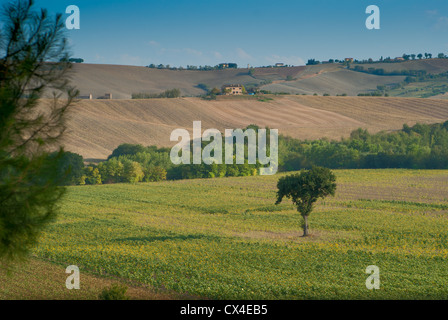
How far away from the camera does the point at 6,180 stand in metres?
14.3

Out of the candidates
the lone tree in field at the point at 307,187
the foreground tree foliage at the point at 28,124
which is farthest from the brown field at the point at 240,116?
the foreground tree foliage at the point at 28,124

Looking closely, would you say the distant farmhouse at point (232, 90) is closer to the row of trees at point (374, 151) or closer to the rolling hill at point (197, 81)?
the rolling hill at point (197, 81)

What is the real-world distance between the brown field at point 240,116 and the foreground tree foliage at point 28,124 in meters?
83.7

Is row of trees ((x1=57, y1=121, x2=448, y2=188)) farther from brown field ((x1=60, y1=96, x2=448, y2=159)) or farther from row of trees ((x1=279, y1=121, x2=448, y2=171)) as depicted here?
brown field ((x1=60, y1=96, x2=448, y2=159))

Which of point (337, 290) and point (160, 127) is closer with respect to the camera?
point (337, 290)

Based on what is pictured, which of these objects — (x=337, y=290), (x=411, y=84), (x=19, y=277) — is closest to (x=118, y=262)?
(x=19, y=277)

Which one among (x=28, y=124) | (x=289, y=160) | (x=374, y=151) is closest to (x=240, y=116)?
(x=289, y=160)

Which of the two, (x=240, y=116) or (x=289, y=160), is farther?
(x=240, y=116)

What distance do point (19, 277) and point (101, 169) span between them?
196 feet

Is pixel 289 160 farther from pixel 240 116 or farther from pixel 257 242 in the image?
pixel 257 242

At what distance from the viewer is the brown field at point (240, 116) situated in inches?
4313

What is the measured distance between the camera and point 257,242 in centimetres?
4003

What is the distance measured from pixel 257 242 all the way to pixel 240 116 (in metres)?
91.3

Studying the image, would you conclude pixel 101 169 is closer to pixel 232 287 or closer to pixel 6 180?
pixel 232 287
